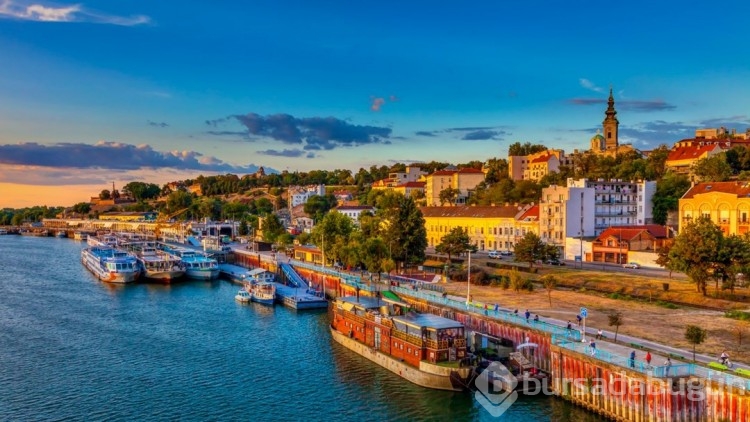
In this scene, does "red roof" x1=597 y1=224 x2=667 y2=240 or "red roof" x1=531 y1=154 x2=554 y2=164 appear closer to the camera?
"red roof" x1=597 y1=224 x2=667 y2=240

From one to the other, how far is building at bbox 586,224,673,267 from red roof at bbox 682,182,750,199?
8.29 m

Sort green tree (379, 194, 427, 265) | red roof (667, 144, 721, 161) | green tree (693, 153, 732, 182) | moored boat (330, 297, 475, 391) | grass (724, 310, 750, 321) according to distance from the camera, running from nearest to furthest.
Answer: moored boat (330, 297, 475, 391)
grass (724, 310, 750, 321)
green tree (379, 194, 427, 265)
green tree (693, 153, 732, 182)
red roof (667, 144, 721, 161)

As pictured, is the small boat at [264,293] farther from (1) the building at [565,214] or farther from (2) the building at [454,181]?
(2) the building at [454,181]

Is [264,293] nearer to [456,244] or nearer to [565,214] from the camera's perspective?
[456,244]

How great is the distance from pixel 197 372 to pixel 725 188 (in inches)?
2881

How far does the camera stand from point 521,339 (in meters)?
43.1

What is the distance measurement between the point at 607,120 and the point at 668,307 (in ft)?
449

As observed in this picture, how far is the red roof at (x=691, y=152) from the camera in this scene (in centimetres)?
12850

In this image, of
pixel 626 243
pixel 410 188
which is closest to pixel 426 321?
pixel 626 243

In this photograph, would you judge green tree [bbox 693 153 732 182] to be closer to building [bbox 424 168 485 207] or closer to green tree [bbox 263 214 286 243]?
building [bbox 424 168 485 207]

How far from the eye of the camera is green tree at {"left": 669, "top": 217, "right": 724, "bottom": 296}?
52406 millimetres

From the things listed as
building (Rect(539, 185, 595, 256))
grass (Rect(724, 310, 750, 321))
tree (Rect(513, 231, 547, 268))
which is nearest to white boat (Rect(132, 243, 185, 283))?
tree (Rect(513, 231, 547, 268))

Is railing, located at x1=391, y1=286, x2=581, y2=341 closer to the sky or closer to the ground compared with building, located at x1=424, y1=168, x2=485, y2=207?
closer to the ground

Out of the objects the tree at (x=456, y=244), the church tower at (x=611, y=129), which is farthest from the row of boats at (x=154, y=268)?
the church tower at (x=611, y=129)
